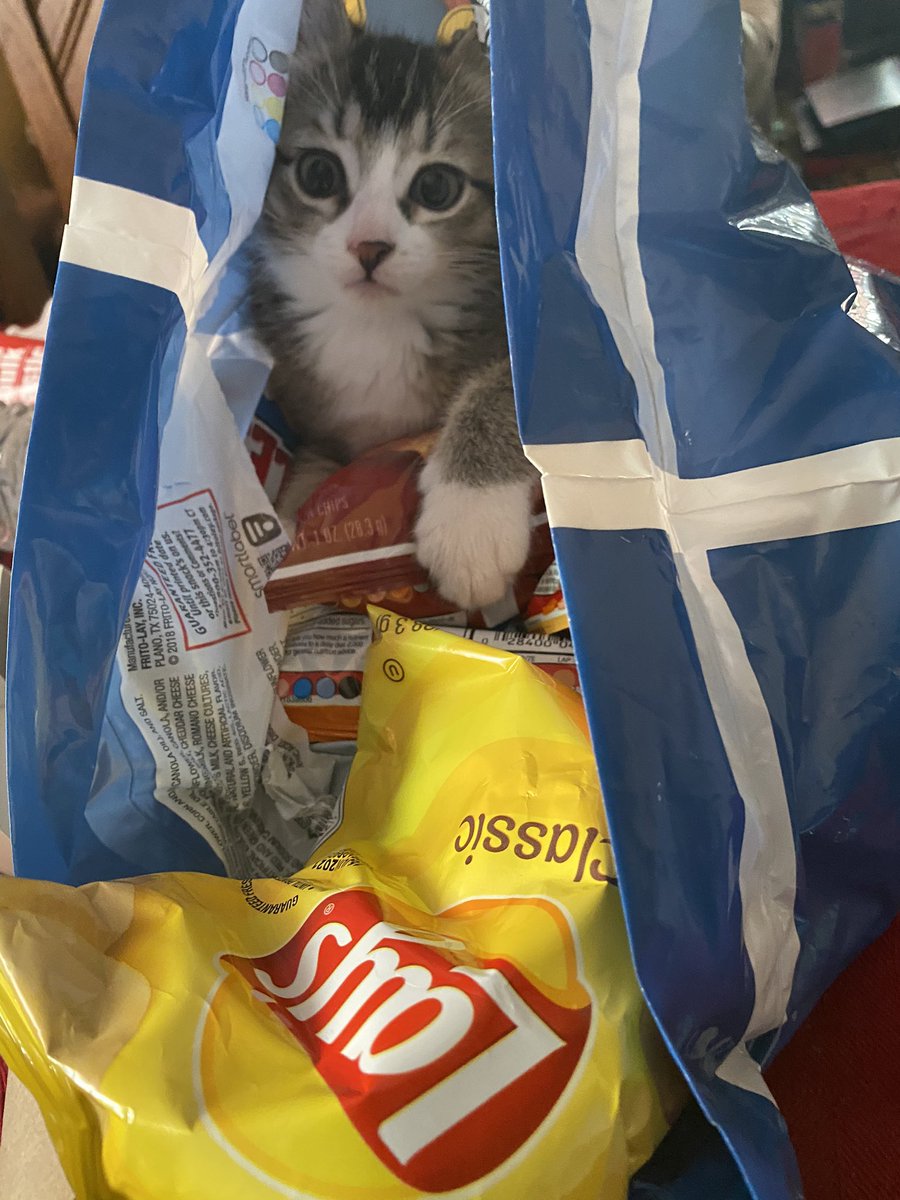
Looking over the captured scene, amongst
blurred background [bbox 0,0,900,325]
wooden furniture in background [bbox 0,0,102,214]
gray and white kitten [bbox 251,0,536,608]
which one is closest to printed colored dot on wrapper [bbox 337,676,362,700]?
gray and white kitten [bbox 251,0,536,608]

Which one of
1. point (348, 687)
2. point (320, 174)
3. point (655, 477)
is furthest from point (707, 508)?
point (320, 174)

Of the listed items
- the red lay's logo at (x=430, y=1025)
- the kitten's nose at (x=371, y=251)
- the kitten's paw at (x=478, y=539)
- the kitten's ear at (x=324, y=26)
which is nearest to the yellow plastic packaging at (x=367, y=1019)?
the red lay's logo at (x=430, y=1025)

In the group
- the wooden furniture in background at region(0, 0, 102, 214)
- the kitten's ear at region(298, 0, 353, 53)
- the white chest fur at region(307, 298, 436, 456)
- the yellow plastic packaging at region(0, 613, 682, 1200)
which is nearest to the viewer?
the yellow plastic packaging at region(0, 613, 682, 1200)

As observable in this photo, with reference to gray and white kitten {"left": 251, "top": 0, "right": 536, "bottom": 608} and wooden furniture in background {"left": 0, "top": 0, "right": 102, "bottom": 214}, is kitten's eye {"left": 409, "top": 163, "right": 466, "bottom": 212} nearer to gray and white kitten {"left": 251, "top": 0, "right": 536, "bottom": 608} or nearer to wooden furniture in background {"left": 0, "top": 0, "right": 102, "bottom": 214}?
gray and white kitten {"left": 251, "top": 0, "right": 536, "bottom": 608}

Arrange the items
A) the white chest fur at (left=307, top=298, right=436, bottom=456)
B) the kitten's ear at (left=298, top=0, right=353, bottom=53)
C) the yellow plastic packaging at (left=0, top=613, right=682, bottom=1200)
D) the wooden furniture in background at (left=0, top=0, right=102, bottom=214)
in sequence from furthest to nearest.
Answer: the wooden furniture in background at (left=0, top=0, right=102, bottom=214) → the white chest fur at (left=307, top=298, right=436, bottom=456) → the kitten's ear at (left=298, top=0, right=353, bottom=53) → the yellow plastic packaging at (left=0, top=613, right=682, bottom=1200)

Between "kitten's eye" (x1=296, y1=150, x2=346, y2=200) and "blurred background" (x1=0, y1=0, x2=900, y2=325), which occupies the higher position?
"blurred background" (x1=0, y1=0, x2=900, y2=325)

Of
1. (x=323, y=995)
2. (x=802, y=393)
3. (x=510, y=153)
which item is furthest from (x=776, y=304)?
(x=323, y=995)

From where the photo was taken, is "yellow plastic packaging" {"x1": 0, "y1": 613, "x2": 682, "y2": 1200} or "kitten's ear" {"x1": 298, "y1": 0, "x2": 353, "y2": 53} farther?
"kitten's ear" {"x1": 298, "y1": 0, "x2": 353, "y2": 53}

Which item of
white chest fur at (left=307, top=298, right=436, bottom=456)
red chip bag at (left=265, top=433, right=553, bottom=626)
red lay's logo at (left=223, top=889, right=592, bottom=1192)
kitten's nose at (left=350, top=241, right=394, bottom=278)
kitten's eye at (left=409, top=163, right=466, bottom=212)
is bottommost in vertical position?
Answer: red lay's logo at (left=223, top=889, right=592, bottom=1192)

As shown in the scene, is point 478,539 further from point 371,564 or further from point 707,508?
point 707,508
